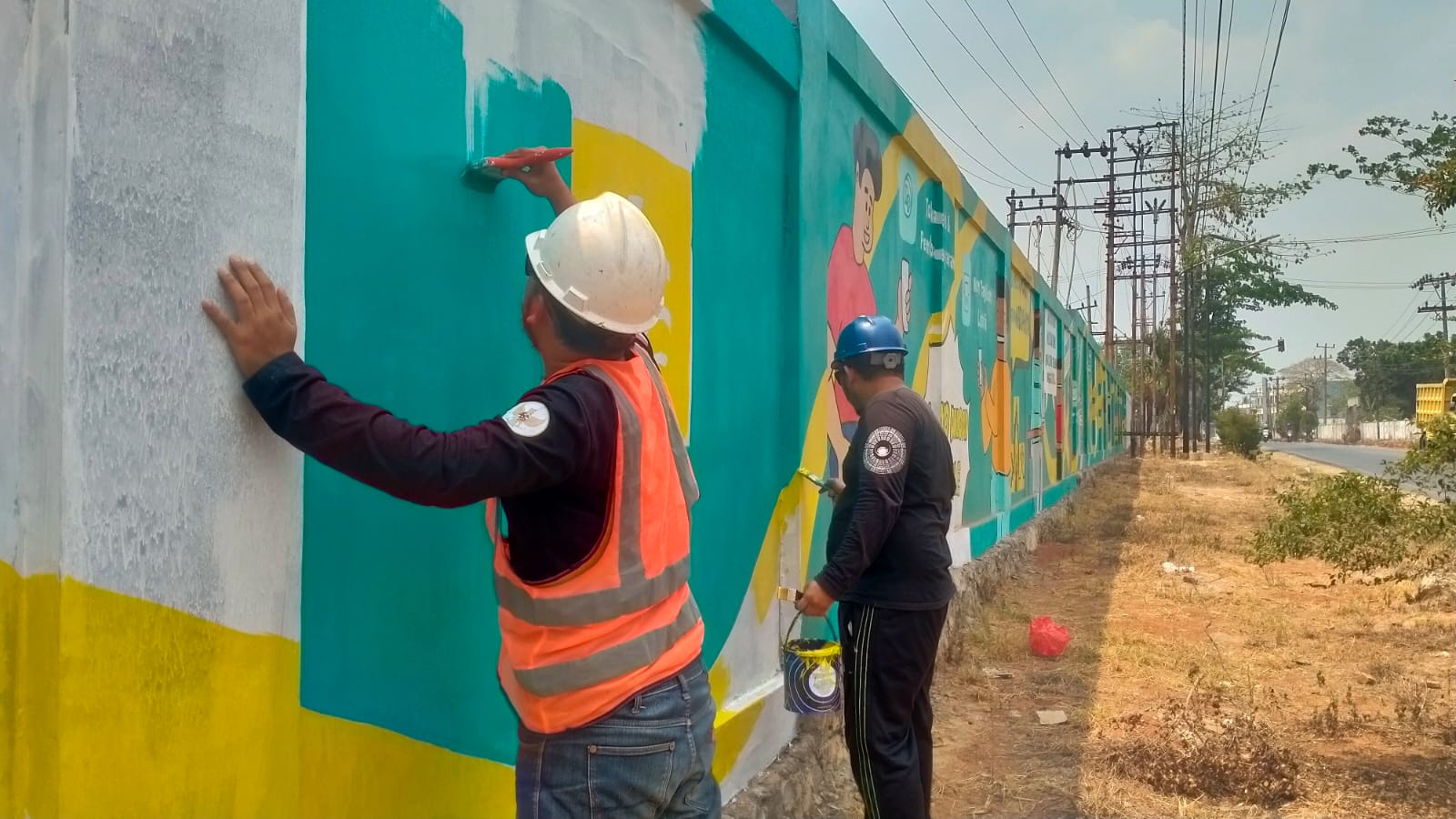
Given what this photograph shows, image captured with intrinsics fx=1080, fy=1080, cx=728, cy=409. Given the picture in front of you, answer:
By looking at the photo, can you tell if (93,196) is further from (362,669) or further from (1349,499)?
(1349,499)

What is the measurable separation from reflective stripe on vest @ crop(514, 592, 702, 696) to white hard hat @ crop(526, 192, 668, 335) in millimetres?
567

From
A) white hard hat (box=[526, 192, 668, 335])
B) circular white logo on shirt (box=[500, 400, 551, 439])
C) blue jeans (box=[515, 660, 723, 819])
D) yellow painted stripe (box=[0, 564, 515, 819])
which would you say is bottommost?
blue jeans (box=[515, 660, 723, 819])

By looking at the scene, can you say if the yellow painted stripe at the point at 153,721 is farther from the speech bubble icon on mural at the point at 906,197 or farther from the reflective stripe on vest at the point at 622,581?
the speech bubble icon on mural at the point at 906,197

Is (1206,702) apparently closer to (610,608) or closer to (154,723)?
(610,608)

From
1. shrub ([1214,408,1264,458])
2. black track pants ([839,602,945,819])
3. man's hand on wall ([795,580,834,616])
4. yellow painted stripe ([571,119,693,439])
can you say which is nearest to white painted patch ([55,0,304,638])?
yellow painted stripe ([571,119,693,439])

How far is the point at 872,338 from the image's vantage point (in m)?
3.80

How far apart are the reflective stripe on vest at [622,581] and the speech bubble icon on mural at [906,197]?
4838 millimetres

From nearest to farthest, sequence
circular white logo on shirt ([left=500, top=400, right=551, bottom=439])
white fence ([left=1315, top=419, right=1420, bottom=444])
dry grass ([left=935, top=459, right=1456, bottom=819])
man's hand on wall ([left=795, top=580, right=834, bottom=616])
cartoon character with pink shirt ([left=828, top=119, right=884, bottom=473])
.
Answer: circular white logo on shirt ([left=500, top=400, right=551, bottom=439]) < man's hand on wall ([left=795, top=580, right=834, bottom=616]) < dry grass ([left=935, top=459, right=1456, bottom=819]) < cartoon character with pink shirt ([left=828, top=119, right=884, bottom=473]) < white fence ([left=1315, top=419, right=1420, bottom=444])

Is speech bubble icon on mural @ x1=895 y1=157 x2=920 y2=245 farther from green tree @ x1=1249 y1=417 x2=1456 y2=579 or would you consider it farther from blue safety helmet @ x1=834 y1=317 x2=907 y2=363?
green tree @ x1=1249 y1=417 x2=1456 y2=579

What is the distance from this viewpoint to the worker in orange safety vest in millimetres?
1649

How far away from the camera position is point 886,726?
3.63 m

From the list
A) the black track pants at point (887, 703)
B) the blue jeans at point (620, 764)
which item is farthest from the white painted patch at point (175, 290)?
the black track pants at point (887, 703)

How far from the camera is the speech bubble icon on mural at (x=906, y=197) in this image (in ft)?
21.5

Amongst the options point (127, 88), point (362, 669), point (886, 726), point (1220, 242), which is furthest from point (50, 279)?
point (1220, 242)
